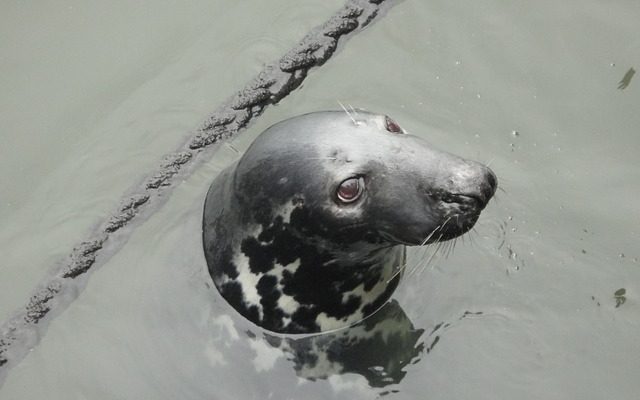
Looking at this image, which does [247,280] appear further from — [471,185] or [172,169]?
[471,185]

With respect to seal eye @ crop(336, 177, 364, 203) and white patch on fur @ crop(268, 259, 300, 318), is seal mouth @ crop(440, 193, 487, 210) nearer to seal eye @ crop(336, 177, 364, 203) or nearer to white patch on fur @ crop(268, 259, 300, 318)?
seal eye @ crop(336, 177, 364, 203)

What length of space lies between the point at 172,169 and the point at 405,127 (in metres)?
1.24

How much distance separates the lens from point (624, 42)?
6.57 metres

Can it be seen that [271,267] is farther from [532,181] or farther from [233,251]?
[532,181]

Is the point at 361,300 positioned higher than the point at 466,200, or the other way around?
the point at 466,200

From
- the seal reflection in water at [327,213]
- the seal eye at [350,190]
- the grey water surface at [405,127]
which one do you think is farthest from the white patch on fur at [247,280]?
the seal eye at [350,190]

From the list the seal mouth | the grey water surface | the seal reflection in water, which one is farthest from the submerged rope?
the seal mouth

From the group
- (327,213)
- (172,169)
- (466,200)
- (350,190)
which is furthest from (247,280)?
(466,200)

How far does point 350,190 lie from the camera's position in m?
4.35

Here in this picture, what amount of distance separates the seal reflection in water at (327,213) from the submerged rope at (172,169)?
0.65 meters

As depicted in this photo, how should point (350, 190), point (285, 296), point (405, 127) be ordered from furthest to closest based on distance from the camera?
point (405, 127)
point (285, 296)
point (350, 190)

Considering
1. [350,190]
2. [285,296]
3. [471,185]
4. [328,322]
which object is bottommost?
[328,322]

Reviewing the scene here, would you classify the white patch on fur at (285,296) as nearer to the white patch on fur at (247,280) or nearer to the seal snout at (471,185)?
the white patch on fur at (247,280)

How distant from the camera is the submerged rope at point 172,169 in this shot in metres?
5.27
